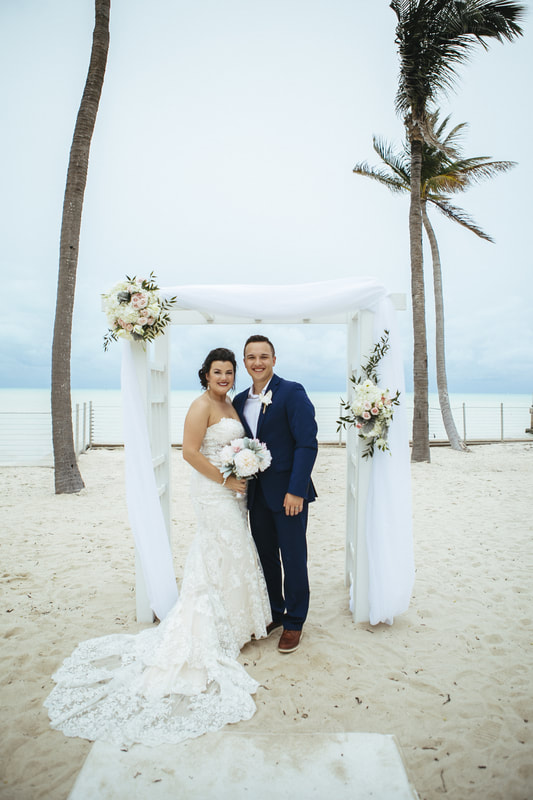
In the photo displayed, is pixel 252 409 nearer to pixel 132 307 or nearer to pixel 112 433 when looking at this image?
pixel 132 307

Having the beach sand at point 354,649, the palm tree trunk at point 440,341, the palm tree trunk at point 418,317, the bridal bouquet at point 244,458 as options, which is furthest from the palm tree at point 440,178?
the bridal bouquet at point 244,458

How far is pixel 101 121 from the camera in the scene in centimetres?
974

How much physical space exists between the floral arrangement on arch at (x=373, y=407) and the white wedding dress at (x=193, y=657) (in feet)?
2.84

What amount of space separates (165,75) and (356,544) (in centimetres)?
1657

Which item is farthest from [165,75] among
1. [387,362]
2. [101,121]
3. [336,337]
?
[336,337]

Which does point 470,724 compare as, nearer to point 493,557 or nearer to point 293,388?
point 293,388

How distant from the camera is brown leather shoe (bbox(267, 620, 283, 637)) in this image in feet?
12.0

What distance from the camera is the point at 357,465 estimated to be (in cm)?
376

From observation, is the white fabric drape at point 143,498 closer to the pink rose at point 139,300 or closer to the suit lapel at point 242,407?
the pink rose at point 139,300

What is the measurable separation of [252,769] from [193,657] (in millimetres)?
779

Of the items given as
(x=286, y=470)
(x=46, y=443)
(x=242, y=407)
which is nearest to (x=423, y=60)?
(x=242, y=407)

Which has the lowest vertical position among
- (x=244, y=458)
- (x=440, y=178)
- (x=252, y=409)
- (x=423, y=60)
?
(x=244, y=458)

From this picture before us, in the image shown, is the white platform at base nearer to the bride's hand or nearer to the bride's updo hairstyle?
the bride's hand

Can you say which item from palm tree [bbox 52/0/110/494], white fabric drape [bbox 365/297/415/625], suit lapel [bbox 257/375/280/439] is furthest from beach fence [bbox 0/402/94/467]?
white fabric drape [bbox 365/297/415/625]
